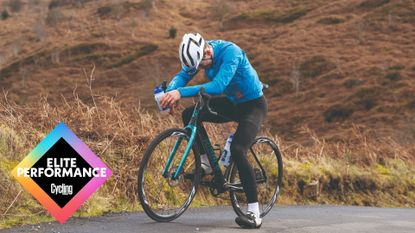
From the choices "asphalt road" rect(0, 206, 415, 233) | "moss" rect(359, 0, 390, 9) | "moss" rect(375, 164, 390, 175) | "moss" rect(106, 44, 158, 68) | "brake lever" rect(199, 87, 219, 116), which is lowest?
"moss" rect(106, 44, 158, 68)

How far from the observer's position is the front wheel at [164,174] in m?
6.57

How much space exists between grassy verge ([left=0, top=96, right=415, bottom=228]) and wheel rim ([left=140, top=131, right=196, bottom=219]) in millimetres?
585

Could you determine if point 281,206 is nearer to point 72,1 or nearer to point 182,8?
point 182,8

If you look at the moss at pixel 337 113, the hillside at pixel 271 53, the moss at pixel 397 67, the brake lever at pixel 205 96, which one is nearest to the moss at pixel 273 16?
the hillside at pixel 271 53

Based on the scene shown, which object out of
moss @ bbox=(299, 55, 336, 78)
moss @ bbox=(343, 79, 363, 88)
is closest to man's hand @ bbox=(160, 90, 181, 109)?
moss @ bbox=(343, 79, 363, 88)

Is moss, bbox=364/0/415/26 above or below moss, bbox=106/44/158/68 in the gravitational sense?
above

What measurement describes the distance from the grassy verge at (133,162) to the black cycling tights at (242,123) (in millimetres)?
1525

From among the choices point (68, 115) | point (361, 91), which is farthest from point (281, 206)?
point (361, 91)

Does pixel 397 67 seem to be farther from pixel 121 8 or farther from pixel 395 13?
pixel 121 8

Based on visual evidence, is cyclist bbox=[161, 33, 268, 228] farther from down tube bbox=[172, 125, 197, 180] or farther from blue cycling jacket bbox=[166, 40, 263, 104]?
down tube bbox=[172, 125, 197, 180]

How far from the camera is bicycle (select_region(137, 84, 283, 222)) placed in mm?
6731

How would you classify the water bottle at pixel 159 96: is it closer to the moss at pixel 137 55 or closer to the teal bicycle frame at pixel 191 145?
the teal bicycle frame at pixel 191 145

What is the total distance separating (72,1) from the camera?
11831 cm

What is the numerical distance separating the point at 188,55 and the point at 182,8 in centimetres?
9803
